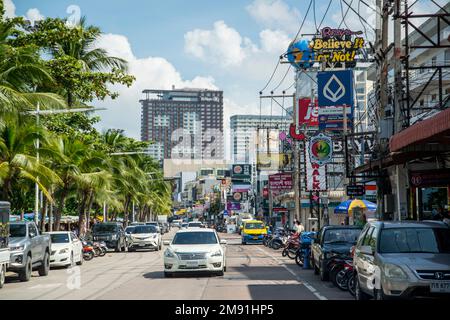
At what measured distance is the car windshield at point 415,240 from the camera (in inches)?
512

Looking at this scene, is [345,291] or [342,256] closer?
[345,291]

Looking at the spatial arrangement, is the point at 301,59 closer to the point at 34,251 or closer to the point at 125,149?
the point at 125,149

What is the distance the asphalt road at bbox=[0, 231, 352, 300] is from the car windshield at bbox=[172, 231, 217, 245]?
1.13 meters

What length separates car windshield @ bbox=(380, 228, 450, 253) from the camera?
12992mm

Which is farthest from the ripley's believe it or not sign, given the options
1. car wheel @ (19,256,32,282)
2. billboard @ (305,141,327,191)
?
car wheel @ (19,256,32,282)

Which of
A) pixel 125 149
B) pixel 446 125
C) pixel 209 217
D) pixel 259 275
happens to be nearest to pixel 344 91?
pixel 259 275

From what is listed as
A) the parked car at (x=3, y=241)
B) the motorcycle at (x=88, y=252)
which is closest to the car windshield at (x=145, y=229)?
the motorcycle at (x=88, y=252)

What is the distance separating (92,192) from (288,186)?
1617 cm

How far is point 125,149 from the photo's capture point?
59.9m

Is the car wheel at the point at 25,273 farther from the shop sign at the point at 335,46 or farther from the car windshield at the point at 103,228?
the shop sign at the point at 335,46

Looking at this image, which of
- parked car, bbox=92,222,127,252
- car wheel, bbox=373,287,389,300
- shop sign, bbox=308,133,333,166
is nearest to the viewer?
car wheel, bbox=373,287,389,300

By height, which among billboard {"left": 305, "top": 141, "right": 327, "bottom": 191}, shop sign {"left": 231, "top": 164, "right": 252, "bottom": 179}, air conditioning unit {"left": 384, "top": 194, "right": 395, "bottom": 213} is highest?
shop sign {"left": 231, "top": 164, "right": 252, "bottom": 179}

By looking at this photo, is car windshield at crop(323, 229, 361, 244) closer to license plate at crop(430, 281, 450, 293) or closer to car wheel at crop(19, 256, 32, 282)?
license plate at crop(430, 281, 450, 293)
